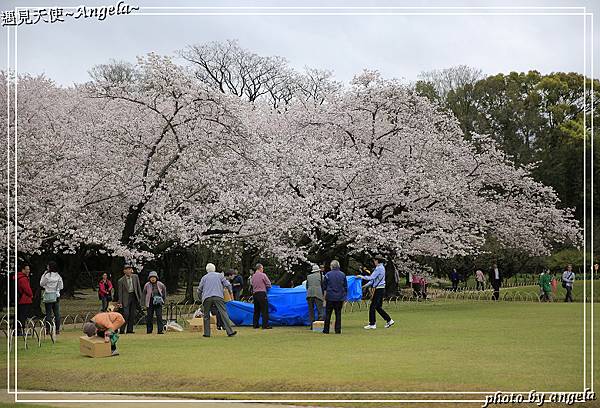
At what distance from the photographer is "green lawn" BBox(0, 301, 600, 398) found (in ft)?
33.7

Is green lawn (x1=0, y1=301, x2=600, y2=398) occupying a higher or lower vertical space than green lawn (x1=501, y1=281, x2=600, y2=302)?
higher

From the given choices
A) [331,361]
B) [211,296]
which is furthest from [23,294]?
[331,361]

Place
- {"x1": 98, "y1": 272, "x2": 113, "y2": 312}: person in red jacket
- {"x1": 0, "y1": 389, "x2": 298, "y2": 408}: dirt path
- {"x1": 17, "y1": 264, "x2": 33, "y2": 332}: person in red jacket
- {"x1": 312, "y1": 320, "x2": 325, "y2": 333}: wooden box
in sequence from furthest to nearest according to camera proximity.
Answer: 1. {"x1": 98, "y1": 272, "x2": 113, "y2": 312}: person in red jacket
2. {"x1": 17, "y1": 264, "x2": 33, "y2": 332}: person in red jacket
3. {"x1": 312, "y1": 320, "x2": 325, "y2": 333}: wooden box
4. {"x1": 0, "y1": 389, "x2": 298, "y2": 408}: dirt path

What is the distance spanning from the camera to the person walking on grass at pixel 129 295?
1855cm

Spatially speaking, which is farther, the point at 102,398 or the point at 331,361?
the point at 331,361

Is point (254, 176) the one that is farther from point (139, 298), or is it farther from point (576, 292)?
point (576, 292)

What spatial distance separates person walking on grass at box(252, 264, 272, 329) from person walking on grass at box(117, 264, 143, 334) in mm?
2709

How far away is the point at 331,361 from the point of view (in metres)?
12.2

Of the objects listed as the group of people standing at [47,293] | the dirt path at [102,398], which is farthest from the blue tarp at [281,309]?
the dirt path at [102,398]

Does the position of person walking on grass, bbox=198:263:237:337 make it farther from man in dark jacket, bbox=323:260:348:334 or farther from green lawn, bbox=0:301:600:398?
man in dark jacket, bbox=323:260:348:334

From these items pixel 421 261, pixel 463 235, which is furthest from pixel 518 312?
pixel 421 261

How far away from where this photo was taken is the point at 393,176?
94.9ft

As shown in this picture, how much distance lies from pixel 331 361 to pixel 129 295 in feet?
25.5

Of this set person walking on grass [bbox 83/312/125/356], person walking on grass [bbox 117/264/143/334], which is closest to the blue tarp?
person walking on grass [bbox 117/264/143/334]
